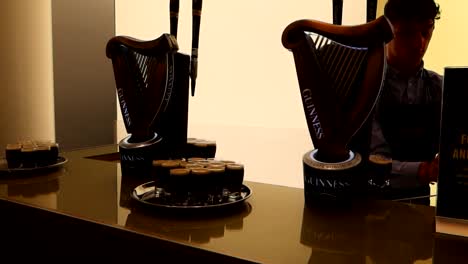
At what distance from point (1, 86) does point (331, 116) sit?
5.94ft

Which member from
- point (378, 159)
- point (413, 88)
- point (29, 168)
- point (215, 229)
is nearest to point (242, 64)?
point (413, 88)

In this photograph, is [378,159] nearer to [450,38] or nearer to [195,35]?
[195,35]

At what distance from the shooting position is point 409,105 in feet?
4.41

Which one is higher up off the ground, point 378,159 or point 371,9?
point 371,9

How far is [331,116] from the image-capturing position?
826mm

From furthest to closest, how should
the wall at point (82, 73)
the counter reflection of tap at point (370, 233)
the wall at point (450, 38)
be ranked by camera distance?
the wall at point (450, 38) → the wall at point (82, 73) → the counter reflection of tap at point (370, 233)

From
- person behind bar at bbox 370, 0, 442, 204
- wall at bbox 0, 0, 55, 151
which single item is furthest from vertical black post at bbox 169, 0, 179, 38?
wall at bbox 0, 0, 55, 151

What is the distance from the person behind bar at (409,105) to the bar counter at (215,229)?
28 cm

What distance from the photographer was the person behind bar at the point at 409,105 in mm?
1137

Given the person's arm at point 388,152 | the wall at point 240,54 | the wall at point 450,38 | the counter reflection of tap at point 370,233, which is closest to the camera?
the counter reflection of tap at point 370,233

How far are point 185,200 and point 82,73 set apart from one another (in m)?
1.74

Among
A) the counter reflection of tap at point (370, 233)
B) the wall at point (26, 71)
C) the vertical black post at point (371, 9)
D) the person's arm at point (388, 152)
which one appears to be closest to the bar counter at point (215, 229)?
the counter reflection of tap at point (370, 233)

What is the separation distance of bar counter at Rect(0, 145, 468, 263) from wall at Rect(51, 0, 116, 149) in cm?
132

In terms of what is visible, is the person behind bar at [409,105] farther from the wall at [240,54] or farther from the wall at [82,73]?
the wall at [82,73]
